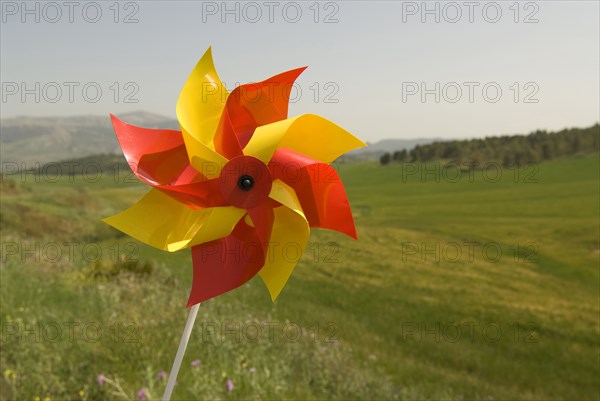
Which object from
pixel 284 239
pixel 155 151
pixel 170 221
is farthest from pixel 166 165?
pixel 284 239

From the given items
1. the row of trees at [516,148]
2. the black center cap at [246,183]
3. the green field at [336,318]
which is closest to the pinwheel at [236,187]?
the black center cap at [246,183]

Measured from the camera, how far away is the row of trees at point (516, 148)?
95.2ft

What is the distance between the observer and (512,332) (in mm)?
A: 8508

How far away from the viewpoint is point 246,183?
2.24 metres

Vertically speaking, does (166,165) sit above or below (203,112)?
below

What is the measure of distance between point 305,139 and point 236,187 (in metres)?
0.37

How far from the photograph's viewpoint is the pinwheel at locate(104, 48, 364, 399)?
2.22 metres

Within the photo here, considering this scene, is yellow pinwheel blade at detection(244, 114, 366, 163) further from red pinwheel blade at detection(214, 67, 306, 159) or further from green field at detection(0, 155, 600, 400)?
green field at detection(0, 155, 600, 400)

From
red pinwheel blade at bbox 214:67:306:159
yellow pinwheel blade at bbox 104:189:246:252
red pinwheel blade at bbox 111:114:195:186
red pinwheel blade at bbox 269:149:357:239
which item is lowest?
yellow pinwheel blade at bbox 104:189:246:252

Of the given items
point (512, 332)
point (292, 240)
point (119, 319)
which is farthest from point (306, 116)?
point (512, 332)

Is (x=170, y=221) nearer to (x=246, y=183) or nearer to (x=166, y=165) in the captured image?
(x=166, y=165)

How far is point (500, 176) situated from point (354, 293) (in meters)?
20.4

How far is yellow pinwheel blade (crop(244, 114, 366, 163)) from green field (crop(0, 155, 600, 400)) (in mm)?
2518

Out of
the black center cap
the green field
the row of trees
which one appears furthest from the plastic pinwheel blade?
the row of trees
